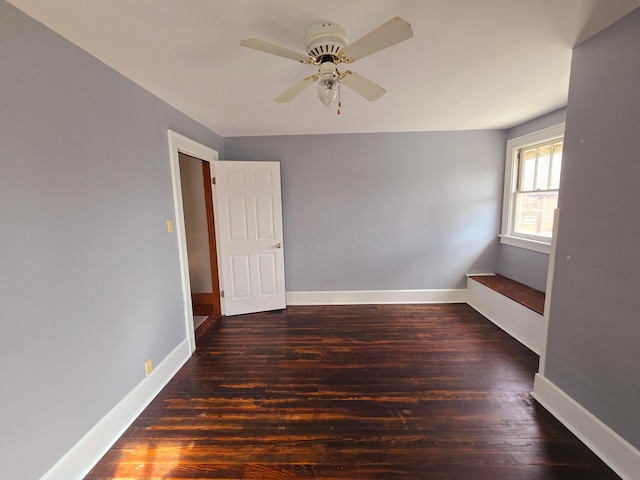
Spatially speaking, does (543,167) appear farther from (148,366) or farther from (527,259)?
(148,366)

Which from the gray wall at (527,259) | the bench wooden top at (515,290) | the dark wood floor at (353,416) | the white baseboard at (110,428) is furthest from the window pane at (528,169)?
the white baseboard at (110,428)

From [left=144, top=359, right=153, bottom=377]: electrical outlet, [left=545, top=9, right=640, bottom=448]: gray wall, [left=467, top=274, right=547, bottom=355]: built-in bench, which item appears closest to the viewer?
[left=545, top=9, right=640, bottom=448]: gray wall

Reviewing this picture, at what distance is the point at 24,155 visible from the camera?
118 centimetres

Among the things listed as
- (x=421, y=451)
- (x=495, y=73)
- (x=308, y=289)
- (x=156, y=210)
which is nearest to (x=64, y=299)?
(x=156, y=210)

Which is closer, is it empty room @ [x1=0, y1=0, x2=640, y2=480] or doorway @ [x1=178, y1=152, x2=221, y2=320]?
empty room @ [x1=0, y1=0, x2=640, y2=480]

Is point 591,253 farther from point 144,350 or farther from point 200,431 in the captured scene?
point 144,350

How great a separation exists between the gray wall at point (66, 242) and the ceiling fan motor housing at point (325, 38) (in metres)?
1.31

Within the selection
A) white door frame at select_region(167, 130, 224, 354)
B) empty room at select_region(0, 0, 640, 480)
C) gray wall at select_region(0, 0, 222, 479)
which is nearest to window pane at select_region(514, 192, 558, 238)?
empty room at select_region(0, 0, 640, 480)

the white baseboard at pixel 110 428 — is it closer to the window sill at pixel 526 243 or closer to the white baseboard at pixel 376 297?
the white baseboard at pixel 376 297

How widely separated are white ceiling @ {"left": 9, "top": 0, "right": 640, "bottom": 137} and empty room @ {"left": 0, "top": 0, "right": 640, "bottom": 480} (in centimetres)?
1

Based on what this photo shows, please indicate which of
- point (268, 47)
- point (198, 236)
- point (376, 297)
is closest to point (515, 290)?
point (376, 297)

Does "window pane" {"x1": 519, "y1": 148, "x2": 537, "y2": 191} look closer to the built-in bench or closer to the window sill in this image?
the window sill

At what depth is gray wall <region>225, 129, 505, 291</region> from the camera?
347 cm

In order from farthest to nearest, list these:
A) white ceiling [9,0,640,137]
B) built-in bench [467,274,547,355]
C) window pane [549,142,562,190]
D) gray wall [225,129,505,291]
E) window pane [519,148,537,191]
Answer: gray wall [225,129,505,291], window pane [519,148,537,191], window pane [549,142,562,190], built-in bench [467,274,547,355], white ceiling [9,0,640,137]
